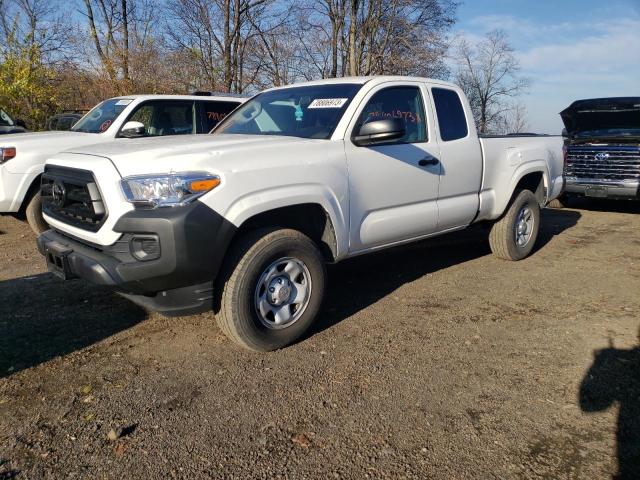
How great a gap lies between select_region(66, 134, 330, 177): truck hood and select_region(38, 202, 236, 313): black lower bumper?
28cm

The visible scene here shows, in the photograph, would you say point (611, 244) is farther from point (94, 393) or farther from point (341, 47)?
point (341, 47)

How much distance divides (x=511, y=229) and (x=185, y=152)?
405cm

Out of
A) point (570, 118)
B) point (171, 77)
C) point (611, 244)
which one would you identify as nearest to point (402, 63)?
point (171, 77)

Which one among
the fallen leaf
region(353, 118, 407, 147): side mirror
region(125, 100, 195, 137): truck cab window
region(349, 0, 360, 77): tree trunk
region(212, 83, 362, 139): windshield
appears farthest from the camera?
region(349, 0, 360, 77): tree trunk

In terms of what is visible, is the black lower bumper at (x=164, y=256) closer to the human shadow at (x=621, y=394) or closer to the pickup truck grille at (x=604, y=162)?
the human shadow at (x=621, y=394)

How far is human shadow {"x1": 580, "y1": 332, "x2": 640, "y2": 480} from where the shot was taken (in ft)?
8.32

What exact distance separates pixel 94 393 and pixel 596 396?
2956 millimetres

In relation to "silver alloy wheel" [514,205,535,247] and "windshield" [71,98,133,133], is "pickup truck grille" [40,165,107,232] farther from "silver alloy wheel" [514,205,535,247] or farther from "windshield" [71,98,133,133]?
"silver alloy wheel" [514,205,535,247]

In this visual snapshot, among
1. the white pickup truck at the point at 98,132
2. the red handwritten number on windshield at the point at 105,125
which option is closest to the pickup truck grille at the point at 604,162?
the white pickup truck at the point at 98,132

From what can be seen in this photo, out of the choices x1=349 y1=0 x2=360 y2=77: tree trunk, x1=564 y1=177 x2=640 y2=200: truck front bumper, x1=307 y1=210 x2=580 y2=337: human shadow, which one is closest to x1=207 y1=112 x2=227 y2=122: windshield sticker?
x1=307 y1=210 x2=580 y2=337: human shadow

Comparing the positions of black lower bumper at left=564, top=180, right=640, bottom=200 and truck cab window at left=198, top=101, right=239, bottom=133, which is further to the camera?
black lower bumper at left=564, top=180, right=640, bottom=200

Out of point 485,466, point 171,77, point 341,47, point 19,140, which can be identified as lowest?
point 485,466

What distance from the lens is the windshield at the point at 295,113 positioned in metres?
4.13

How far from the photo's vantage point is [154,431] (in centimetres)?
269
